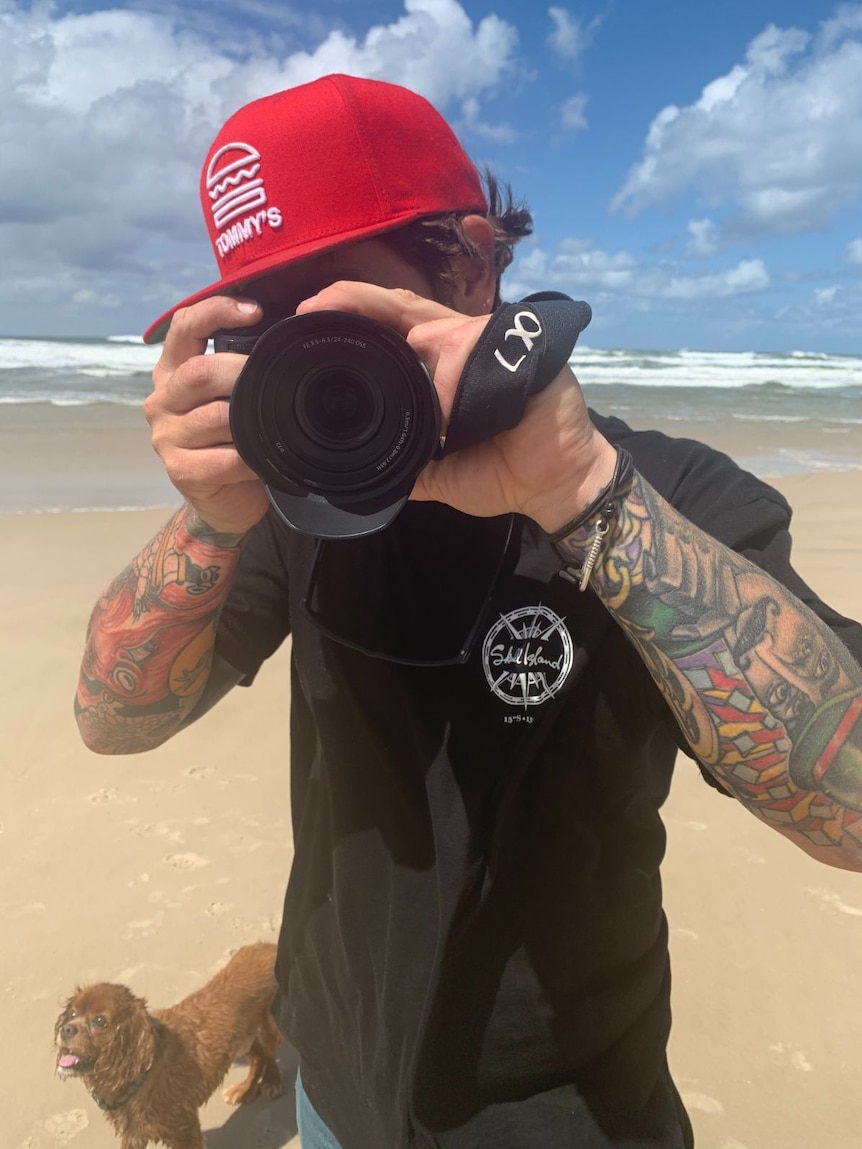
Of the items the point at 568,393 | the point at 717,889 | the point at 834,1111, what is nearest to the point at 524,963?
the point at 568,393

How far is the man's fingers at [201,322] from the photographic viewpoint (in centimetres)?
97

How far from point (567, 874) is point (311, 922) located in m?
0.39

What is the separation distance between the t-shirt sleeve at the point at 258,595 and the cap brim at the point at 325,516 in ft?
0.85

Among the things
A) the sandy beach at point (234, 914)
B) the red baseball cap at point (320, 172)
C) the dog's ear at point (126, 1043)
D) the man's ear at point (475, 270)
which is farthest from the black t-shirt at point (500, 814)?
the sandy beach at point (234, 914)

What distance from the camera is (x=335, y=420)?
0.93 meters

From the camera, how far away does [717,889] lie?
266cm

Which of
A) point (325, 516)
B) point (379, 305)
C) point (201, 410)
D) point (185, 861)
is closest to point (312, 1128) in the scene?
point (325, 516)

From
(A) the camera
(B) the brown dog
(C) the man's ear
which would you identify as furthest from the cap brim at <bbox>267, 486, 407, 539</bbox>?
(B) the brown dog

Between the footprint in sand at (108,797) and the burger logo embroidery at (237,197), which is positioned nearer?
the burger logo embroidery at (237,197)

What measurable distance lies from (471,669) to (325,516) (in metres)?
0.24

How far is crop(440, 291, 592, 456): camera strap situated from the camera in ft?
2.78

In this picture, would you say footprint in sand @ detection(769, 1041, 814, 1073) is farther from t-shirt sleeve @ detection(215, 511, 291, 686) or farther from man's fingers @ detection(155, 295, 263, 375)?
man's fingers @ detection(155, 295, 263, 375)

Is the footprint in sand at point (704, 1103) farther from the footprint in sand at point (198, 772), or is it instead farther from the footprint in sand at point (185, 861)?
the footprint in sand at point (198, 772)

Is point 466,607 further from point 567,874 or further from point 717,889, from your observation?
point 717,889
